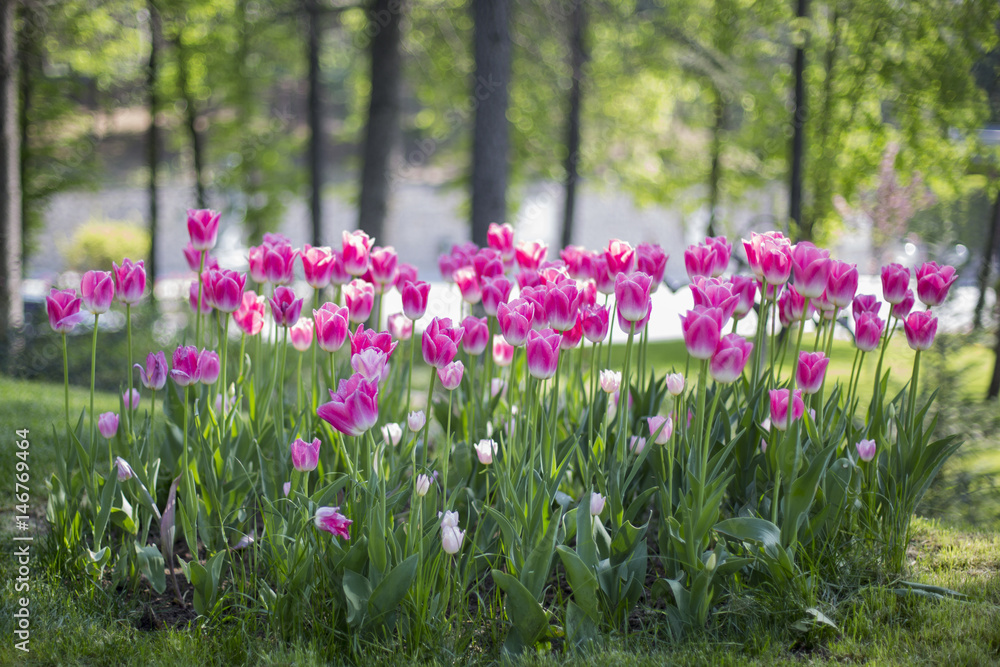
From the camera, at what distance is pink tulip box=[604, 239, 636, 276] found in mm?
2736

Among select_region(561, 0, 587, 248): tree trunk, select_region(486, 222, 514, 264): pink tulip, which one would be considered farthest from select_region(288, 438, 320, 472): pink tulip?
select_region(561, 0, 587, 248): tree trunk

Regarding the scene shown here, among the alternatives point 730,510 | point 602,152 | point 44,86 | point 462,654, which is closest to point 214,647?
point 462,654

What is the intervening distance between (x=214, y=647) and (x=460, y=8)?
9558mm

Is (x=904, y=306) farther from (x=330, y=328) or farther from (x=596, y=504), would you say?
(x=330, y=328)

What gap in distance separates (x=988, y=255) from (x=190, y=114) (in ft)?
35.9

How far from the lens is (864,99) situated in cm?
814

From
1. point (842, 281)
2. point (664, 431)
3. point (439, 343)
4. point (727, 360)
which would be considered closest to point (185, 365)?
point (439, 343)

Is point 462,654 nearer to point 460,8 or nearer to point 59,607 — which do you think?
point 59,607

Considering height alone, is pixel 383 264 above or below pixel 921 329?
above

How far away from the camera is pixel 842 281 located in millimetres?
2545

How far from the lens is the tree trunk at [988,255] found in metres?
6.30

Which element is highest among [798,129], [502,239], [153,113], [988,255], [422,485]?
[153,113]

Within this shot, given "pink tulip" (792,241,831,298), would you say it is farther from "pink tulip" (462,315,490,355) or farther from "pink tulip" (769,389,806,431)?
"pink tulip" (462,315,490,355)

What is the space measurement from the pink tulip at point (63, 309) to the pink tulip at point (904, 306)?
2.91 metres
